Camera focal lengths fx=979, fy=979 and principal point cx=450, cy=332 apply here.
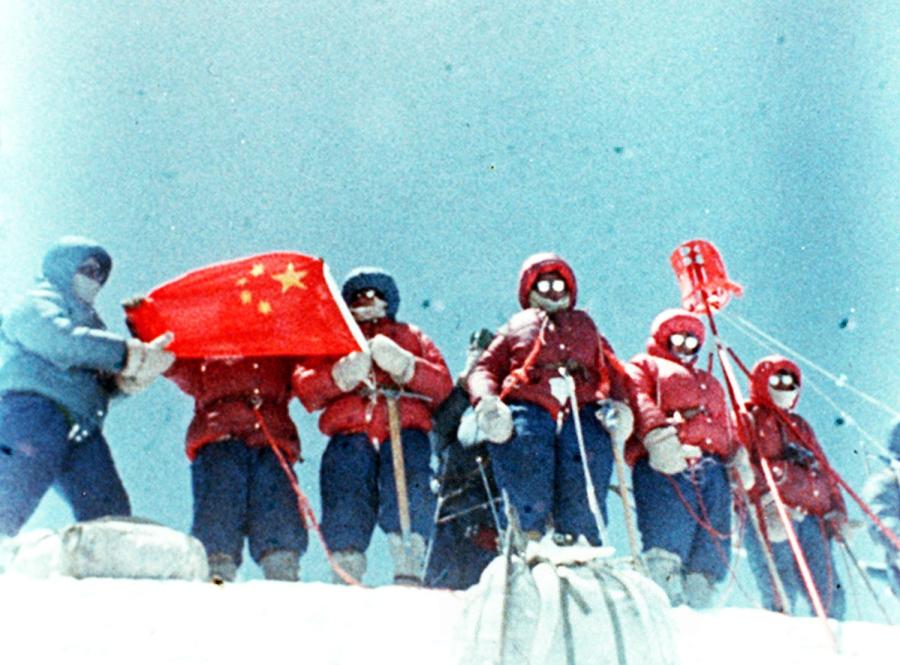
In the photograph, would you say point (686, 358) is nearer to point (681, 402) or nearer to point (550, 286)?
point (681, 402)

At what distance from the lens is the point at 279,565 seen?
5.03 meters

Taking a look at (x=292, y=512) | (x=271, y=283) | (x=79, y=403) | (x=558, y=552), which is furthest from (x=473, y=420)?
(x=558, y=552)

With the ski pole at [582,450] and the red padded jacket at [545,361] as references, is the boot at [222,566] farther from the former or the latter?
the ski pole at [582,450]

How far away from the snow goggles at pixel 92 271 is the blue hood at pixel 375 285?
1.39m

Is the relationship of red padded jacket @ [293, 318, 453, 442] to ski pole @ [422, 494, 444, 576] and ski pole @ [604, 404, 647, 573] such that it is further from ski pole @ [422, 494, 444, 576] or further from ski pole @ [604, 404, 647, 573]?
ski pole @ [604, 404, 647, 573]

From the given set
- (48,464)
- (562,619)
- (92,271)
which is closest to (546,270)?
(92,271)

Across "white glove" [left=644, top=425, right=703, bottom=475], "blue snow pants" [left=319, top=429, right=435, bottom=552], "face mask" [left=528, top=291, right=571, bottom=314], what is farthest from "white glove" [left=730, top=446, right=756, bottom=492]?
"blue snow pants" [left=319, top=429, right=435, bottom=552]

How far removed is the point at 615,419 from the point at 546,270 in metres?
0.98

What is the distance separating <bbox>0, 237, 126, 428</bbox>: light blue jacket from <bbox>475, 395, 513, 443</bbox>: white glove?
1903 mm

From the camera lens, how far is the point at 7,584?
3.72 m

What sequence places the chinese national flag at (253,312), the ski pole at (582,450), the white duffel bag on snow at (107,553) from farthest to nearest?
the chinese national flag at (253,312), the ski pole at (582,450), the white duffel bag on snow at (107,553)

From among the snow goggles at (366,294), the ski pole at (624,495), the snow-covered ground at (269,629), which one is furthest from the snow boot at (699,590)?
the snow goggles at (366,294)

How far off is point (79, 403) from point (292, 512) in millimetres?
1238

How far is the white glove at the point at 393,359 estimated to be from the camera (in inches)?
212
